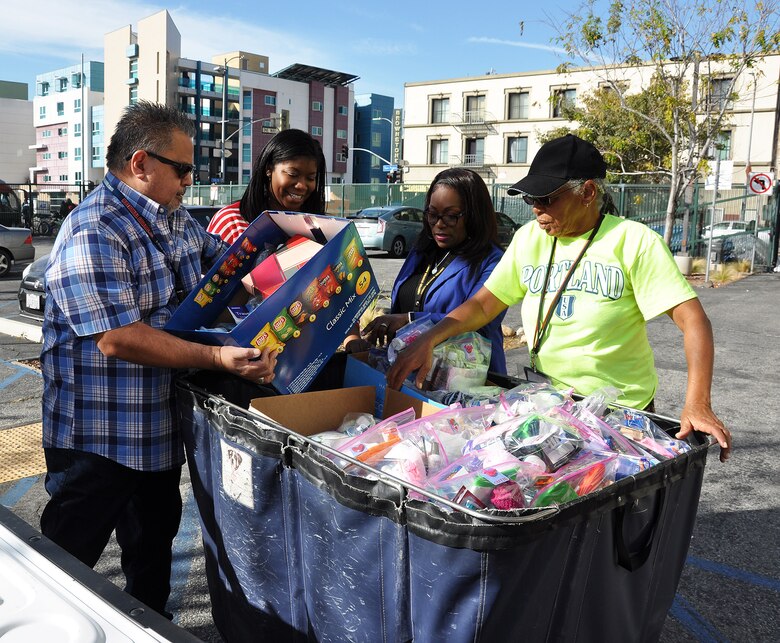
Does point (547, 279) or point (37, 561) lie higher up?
point (547, 279)

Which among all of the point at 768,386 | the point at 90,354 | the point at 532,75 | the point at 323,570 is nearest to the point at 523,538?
the point at 323,570

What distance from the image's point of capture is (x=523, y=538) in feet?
4.79

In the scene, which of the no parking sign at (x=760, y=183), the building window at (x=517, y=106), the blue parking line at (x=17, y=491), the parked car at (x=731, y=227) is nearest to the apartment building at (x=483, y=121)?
the building window at (x=517, y=106)

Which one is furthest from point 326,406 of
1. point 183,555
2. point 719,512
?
point 719,512

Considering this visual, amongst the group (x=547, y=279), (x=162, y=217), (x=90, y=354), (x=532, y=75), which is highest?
(x=532, y=75)

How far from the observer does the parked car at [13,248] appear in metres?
14.3

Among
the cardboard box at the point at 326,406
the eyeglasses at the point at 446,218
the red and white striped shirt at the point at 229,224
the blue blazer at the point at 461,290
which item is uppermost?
the eyeglasses at the point at 446,218

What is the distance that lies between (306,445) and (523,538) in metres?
0.65

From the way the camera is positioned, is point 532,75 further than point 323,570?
Yes

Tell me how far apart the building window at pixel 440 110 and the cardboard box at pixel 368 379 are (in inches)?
2125

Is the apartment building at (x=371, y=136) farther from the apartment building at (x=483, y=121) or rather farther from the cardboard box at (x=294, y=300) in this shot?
the cardboard box at (x=294, y=300)

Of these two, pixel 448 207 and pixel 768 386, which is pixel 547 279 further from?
pixel 768 386

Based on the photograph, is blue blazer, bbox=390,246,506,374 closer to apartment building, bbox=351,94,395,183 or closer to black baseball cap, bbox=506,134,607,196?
black baseball cap, bbox=506,134,607,196

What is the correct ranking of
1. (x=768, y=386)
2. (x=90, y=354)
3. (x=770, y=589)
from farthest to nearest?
1. (x=768, y=386)
2. (x=770, y=589)
3. (x=90, y=354)
